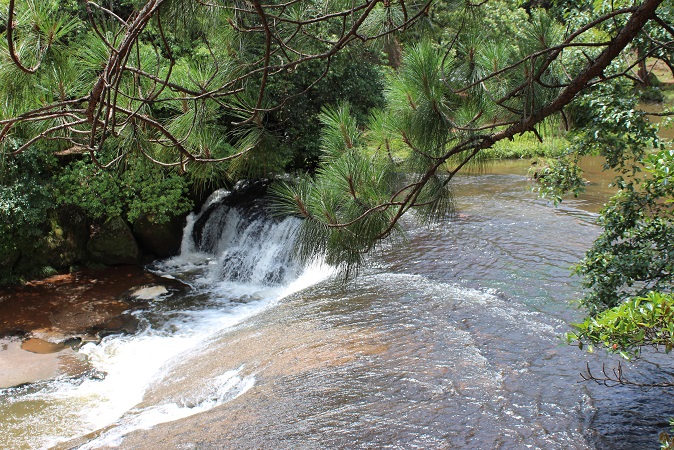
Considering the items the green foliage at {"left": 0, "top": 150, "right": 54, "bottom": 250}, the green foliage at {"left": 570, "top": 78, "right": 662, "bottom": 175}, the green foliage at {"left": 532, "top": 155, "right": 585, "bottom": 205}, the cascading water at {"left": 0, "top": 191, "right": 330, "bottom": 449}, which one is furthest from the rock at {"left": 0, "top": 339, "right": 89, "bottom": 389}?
the green foliage at {"left": 570, "top": 78, "right": 662, "bottom": 175}

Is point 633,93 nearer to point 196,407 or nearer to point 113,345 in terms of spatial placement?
point 196,407

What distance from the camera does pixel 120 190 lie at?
8.45m

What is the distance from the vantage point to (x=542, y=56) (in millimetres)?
2885

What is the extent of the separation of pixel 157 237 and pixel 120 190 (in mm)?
Answer: 1042

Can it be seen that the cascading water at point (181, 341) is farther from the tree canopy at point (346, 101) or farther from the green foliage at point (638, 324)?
the green foliage at point (638, 324)

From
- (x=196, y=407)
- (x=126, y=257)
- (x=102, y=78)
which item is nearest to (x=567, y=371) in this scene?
(x=196, y=407)

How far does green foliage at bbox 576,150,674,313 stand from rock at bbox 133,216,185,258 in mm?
6861

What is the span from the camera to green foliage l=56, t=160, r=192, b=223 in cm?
802

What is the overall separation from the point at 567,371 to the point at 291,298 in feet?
11.0

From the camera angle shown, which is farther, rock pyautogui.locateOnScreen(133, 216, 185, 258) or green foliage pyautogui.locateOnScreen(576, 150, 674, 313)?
rock pyautogui.locateOnScreen(133, 216, 185, 258)

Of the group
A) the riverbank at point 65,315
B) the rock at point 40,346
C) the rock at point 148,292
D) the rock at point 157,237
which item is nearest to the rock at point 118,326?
the riverbank at point 65,315

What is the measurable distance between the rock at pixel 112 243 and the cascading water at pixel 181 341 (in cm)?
47

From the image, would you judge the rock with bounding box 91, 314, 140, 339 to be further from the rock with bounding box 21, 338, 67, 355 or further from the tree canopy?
the tree canopy

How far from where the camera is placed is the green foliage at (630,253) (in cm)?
354
